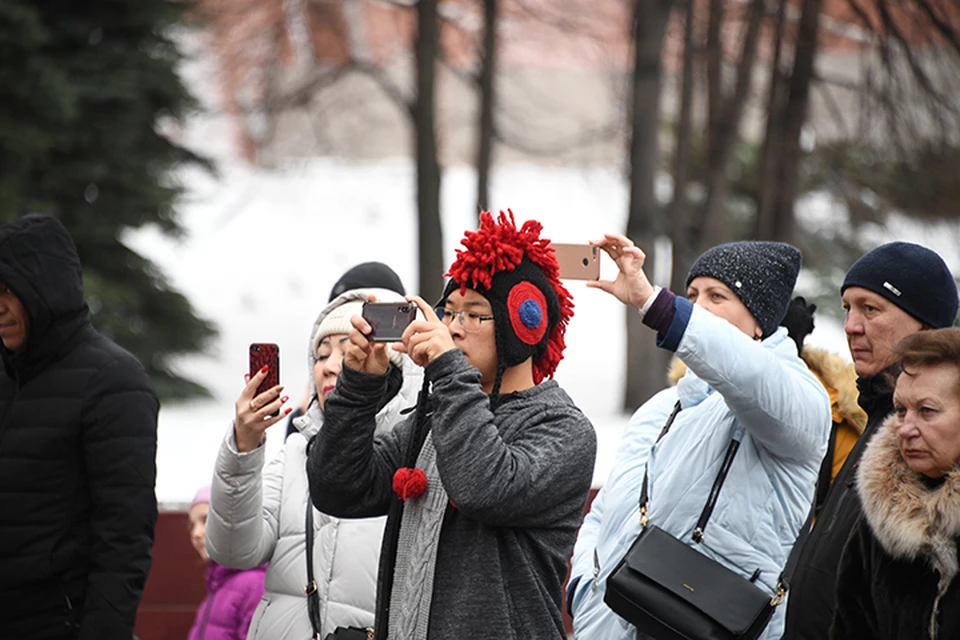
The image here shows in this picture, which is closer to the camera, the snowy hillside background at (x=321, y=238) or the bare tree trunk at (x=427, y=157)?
the bare tree trunk at (x=427, y=157)

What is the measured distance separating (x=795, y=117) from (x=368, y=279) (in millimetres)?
9744

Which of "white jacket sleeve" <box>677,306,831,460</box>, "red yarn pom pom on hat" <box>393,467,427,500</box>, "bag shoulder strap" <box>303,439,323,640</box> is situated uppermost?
"white jacket sleeve" <box>677,306,831,460</box>

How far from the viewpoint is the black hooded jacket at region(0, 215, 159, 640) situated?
3.94m

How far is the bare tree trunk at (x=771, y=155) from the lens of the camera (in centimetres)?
1332

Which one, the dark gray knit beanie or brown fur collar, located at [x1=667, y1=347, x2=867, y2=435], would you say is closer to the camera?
the dark gray knit beanie

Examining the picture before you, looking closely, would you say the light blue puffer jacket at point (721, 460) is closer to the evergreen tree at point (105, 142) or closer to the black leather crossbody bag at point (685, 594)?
the black leather crossbody bag at point (685, 594)

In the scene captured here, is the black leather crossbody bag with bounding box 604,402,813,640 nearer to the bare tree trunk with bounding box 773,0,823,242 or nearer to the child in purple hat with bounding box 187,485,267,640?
the child in purple hat with bounding box 187,485,267,640

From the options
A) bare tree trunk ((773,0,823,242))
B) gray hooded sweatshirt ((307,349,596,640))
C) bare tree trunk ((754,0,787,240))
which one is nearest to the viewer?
gray hooded sweatshirt ((307,349,596,640))

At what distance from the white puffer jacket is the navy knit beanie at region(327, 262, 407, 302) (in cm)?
78

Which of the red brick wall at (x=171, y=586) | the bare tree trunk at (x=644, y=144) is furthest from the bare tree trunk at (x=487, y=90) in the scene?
the red brick wall at (x=171, y=586)

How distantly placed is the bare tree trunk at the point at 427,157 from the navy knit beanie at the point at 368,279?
8.44m

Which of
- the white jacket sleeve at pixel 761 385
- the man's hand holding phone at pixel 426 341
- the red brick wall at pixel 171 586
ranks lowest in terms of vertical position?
the red brick wall at pixel 171 586

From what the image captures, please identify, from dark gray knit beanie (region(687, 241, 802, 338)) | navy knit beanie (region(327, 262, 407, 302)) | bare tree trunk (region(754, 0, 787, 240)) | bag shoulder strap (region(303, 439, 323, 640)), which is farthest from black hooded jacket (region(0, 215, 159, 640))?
bare tree trunk (region(754, 0, 787, 240))

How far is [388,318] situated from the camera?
3.14 meters
